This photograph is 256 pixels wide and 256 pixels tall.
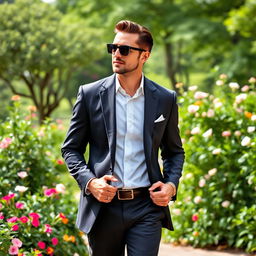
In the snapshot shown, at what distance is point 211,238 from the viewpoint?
6480 millimetres

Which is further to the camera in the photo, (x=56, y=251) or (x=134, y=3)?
(x=134, y=3)

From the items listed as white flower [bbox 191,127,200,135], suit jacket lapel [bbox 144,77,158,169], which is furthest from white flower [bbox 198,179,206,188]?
suit jacket lapel [bbox 144,77,158,169]

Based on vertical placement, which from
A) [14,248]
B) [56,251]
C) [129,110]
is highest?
[129,110]

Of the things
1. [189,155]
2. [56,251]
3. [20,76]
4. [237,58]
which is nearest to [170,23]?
[237,58]

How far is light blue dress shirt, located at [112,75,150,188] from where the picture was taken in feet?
10.3

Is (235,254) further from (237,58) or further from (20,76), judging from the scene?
(237,58)

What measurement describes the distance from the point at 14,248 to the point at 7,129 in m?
2.08

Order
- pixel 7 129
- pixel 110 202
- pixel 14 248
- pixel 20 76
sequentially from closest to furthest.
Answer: pixel 110 202 < pixel 14 248 < pixel 7 129 < pixel 20 76

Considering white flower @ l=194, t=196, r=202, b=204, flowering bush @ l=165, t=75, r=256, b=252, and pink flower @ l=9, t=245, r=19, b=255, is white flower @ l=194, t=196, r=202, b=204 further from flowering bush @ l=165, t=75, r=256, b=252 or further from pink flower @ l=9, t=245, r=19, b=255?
pink flower @ l=9, t=245, r=19, b=255

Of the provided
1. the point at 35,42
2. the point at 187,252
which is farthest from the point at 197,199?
the point at 35,42

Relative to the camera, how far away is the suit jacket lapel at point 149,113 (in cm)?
314

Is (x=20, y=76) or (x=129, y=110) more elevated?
(x=129, y=110)

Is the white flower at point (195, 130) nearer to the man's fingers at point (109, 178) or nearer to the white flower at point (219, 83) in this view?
the white flower at point (219, 83)

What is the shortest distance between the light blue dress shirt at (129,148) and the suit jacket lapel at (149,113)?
3cm
